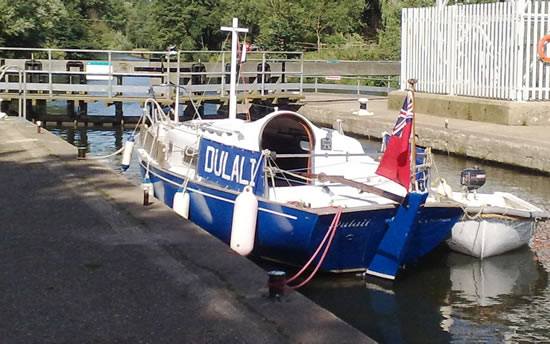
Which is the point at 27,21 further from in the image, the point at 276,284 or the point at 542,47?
the point at 276,284

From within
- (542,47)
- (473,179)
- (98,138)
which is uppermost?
(542,47)

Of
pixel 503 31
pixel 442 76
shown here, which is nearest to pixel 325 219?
pixel 503 31

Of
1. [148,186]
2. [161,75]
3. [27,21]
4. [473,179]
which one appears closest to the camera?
[473,179]

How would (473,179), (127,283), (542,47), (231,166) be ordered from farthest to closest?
(542,47) < (473,179) < (231,166) < (127,283)

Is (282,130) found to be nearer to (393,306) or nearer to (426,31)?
(393,306)

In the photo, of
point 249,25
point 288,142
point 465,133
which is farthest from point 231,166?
point 249,25

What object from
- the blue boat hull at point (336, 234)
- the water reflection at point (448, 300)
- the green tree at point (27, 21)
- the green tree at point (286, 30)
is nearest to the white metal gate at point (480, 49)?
the water reflection at point (448, 300)

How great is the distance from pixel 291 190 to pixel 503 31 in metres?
12.8

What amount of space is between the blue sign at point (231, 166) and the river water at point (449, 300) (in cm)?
131

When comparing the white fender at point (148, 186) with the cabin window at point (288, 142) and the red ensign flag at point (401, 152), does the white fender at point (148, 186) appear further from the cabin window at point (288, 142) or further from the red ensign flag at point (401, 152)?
the red ensign flag at point (401, 152)

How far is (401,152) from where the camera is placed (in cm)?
1051

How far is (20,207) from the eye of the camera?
36.9 feet

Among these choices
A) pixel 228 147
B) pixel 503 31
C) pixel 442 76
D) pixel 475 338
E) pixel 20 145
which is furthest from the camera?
pixel 442 76

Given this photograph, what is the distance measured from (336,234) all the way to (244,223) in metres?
1.09
